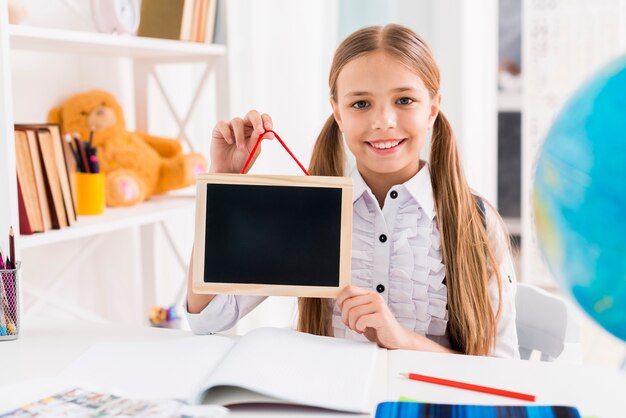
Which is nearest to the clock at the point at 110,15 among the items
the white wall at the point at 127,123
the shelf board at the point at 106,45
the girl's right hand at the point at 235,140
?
the shelf board at the point at 106,45

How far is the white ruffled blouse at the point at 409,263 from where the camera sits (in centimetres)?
129

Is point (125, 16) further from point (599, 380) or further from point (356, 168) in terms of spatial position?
point (599, 380)

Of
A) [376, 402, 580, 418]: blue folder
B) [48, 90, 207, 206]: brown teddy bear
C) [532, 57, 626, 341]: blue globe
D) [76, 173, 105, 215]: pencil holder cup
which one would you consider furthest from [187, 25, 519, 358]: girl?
[48, 90, 207, 206]: brown teddy bear

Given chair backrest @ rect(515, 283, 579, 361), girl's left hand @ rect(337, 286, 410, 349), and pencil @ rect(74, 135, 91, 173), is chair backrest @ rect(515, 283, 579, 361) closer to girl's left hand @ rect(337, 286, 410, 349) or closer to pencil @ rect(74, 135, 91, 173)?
girl's left hand @ rect(337, 286, 410, 349)

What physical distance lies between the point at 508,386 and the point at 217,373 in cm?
36

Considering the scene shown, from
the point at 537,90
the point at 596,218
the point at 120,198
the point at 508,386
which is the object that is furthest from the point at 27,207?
the point at 537,90

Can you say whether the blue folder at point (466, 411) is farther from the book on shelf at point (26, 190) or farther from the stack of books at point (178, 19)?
the stack of books at point (178, 19)

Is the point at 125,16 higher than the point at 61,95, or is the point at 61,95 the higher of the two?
the point at 125,16

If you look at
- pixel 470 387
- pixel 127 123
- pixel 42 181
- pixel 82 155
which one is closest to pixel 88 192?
pixel 82 155

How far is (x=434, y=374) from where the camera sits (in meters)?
0.97

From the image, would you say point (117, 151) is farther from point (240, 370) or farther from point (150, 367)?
point (240, 370)

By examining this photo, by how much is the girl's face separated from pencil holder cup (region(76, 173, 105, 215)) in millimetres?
799

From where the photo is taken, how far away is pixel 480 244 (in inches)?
50.8

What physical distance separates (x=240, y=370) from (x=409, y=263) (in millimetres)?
497
